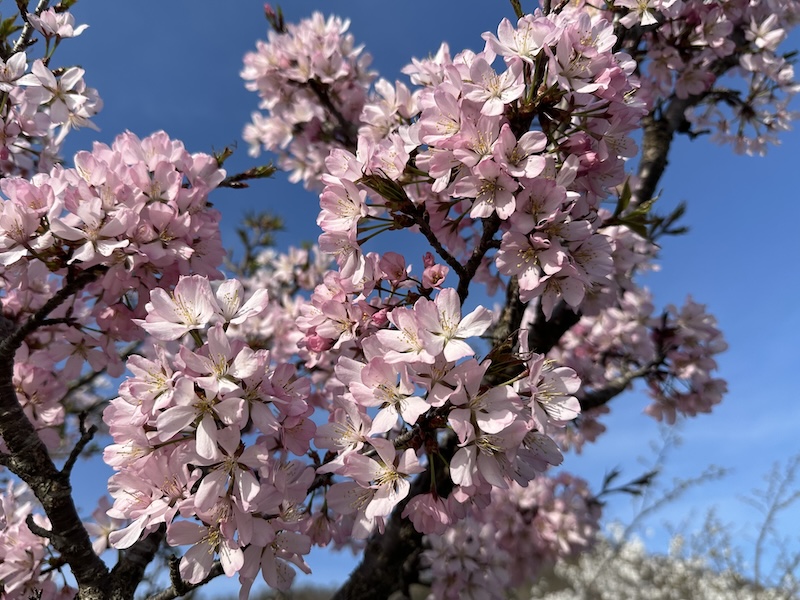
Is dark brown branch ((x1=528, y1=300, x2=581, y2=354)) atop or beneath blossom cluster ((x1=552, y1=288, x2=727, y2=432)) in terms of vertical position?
beneath

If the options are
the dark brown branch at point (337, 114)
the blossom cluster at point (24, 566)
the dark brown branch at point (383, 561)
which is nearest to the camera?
the blossom cluster at point (24, 566)

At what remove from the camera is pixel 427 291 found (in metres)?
1.84

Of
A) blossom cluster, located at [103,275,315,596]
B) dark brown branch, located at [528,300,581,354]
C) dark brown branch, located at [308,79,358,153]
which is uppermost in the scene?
dark brown branch, located at [308,79,358,153]

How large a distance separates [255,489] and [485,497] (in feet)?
2.17

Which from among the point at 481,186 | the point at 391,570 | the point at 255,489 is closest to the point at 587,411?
the point at 391,570

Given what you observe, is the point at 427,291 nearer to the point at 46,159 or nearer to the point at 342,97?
the point at 46,159

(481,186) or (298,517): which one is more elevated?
(481,186)

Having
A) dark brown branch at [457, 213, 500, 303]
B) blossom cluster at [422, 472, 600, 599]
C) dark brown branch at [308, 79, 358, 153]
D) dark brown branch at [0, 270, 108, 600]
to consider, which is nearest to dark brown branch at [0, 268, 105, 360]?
dark brown branch at [0, 270, 108, 600]

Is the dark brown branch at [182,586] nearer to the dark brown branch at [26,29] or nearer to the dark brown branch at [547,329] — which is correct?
the dark brown branch at [547,329]

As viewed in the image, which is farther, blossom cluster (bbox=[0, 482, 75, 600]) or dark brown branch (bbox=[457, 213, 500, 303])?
blossom cluster (bbox=[0, 482, 75, 600])

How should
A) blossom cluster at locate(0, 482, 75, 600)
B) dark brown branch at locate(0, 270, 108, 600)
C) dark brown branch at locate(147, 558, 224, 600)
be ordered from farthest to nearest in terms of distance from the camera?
blossom cluster at locate(0, 482, 75, 600) → dark brown branch at locate(0, 270, 108, 600) → dark brown branch at locate(147, 558, 224, 600)

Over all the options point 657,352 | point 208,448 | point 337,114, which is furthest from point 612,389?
point 208,448

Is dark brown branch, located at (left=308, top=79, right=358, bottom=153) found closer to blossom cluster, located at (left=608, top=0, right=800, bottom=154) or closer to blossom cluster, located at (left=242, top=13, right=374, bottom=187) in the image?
blossom cluster, located at (left=242, top=13, right=374, bottom=187)

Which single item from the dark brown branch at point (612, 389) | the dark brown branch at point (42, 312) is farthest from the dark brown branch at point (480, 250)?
the dark brown branch at point (612, 389)
